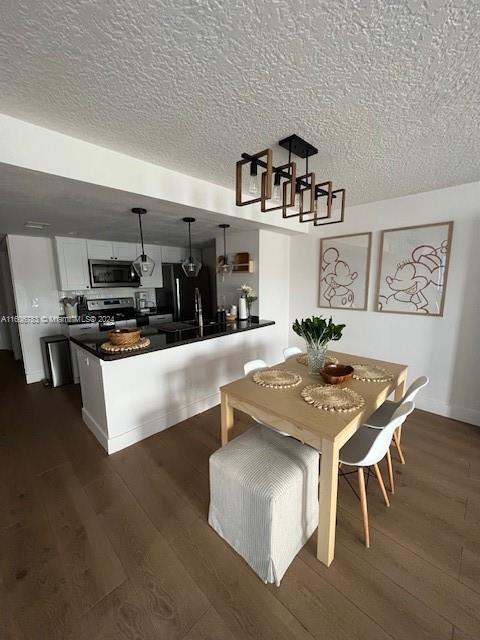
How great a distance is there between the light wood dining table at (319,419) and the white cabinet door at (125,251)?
3.55m

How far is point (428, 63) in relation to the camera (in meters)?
1.07

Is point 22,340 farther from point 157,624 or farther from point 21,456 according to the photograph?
point 157,624

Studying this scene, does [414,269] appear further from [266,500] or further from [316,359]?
[266,500]

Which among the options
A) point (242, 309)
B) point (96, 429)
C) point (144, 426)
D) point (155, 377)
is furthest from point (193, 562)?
point (242, 309)

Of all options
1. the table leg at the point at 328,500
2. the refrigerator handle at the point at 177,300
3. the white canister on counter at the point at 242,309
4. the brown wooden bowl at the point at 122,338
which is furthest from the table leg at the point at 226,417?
the refrigerator handle at the point at 177,300

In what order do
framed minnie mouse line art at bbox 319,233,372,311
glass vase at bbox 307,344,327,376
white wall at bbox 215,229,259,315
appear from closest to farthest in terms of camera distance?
glass vase at bbox 307,344,327,376 → framed minnie mouse line art at bbox 319,233,372,311 → white wall at bbox 215,229,259,315

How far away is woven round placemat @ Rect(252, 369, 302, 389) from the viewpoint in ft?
5.73

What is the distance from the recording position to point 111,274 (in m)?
4.24

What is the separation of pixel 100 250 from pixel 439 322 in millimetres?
4725

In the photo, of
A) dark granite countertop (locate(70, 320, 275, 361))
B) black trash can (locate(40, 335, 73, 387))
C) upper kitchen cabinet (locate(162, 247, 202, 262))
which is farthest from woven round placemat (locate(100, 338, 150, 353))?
upper kitchen cabinet (locate(162, 247, 202, 262))

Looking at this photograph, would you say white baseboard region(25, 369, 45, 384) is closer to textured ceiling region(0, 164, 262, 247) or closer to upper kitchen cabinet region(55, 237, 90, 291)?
upper kitchen cabinet region(55, 237, 90, 291)

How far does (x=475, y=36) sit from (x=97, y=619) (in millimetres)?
2800

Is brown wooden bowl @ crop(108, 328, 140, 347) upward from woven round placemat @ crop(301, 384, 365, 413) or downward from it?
upward

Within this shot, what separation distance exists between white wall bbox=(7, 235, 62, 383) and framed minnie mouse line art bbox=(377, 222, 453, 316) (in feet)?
15.4
